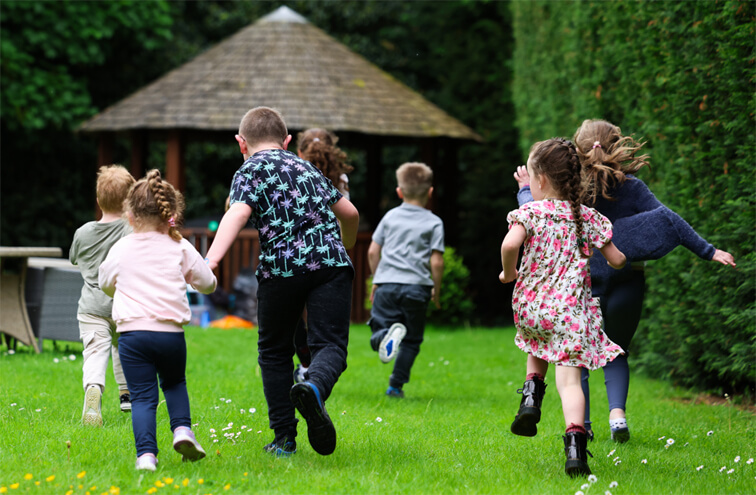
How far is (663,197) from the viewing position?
7086 millimetres

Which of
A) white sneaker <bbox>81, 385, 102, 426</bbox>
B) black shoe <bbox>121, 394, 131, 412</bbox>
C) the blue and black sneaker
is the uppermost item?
white sneaker <bbox>81, 385, 102, 426</bbox>

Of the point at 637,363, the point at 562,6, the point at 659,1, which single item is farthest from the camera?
the point at 562,6

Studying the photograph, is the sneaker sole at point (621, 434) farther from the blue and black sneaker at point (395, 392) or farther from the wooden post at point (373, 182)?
the wooden post at point (373, 182)

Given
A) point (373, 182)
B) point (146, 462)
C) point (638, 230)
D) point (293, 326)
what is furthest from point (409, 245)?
point (373, 182)

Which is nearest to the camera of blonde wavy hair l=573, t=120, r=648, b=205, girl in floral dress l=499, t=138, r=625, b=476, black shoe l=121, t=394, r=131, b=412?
girl in floral dress l=499, t=138, r=625, b=476

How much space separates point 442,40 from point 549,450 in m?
15.2

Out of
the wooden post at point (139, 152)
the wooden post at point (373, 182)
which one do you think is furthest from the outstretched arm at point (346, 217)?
the wooden post at point (373, 182)

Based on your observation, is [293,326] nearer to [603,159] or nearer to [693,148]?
[603,159]

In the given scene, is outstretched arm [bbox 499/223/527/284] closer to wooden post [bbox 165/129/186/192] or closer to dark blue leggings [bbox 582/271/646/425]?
dark blue leggings [bbox 582/271/646/425]

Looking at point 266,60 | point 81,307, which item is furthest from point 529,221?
point 266,60

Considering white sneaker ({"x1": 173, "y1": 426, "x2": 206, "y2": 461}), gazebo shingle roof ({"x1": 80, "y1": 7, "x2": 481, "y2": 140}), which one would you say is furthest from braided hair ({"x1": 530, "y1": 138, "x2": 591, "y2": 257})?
gazebo shingle roof ({"x1": 80, "y1": 7, "x2": 481, "y2": 140})

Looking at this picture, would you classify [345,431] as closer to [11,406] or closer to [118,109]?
[11,406]

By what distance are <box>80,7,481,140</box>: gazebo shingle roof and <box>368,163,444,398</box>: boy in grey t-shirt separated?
650cm

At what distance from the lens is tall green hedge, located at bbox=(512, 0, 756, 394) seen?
18.8 feet
